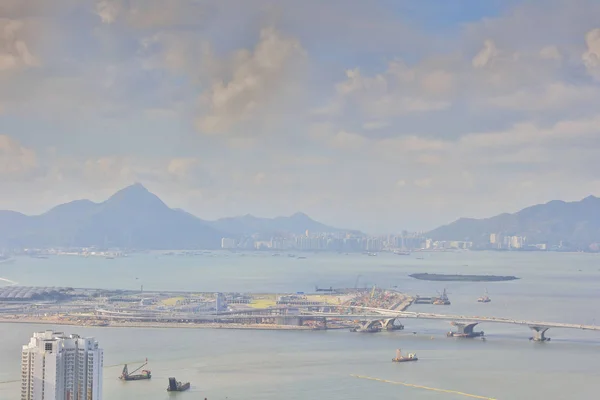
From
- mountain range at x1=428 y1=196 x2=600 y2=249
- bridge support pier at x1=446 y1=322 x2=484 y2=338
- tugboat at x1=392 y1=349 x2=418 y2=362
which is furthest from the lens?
mountain range at x1=428 y1=196 x2=600 y2=249

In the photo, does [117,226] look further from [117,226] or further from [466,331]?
[466,331]

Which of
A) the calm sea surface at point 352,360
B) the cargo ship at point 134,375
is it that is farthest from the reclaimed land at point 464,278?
the cargo ship at point 134,375

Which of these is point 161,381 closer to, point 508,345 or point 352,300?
point 508,345

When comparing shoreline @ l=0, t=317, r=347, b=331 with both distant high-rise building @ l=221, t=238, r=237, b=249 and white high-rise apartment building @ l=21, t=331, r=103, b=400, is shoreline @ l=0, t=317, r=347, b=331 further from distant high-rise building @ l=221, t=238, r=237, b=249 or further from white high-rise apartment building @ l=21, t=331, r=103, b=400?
distant high-rise building @ l=221, t=238, r=237, b=249

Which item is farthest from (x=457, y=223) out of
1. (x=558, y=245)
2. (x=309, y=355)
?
(x=309, y=355)

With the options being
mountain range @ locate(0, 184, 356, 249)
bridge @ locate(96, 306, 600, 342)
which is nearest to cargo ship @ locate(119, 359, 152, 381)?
bridge @ locate(96, 306, 600, 342)

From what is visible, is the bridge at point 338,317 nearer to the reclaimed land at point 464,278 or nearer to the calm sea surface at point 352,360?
the calm sea surface at point 352,360

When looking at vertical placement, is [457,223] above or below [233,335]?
above
